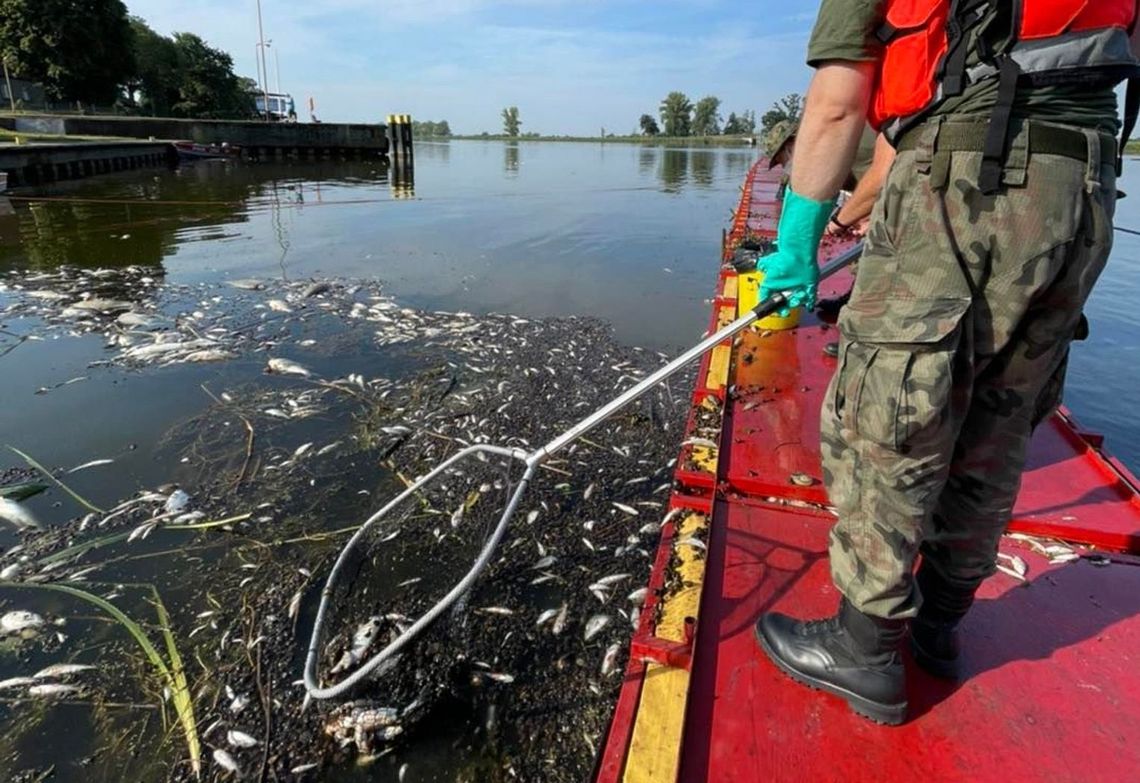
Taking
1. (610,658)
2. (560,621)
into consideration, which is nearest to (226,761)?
(560,621)

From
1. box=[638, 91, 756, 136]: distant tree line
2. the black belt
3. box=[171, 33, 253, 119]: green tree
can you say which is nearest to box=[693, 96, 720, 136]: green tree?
box=[638, 91, 756, 136]: distant tree line

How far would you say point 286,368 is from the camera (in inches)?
284

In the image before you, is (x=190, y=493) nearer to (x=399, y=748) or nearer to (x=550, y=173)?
(x=399, y=748)

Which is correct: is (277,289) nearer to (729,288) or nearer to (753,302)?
(729,288)

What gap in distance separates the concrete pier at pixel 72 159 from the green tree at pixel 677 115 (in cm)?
14241

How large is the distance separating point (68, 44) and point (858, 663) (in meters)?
77.7

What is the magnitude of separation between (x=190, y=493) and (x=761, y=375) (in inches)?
185

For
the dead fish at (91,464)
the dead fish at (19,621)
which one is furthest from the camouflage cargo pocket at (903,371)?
the dead fish at (91,464)

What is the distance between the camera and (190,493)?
4.91 meters

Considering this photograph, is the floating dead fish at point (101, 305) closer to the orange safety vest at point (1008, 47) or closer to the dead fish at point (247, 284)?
the dead fish at point (247, 284)

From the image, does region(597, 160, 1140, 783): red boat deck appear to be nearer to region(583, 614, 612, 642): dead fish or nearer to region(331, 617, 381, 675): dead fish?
region(583, 614, 612, 642): dead fish

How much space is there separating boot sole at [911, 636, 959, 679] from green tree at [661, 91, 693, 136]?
172832mm

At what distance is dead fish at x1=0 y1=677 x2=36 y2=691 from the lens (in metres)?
3.25

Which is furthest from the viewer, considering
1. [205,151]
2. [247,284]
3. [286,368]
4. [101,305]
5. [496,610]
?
[205,151]
